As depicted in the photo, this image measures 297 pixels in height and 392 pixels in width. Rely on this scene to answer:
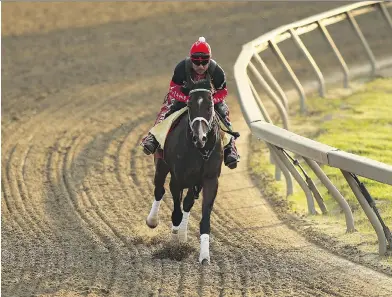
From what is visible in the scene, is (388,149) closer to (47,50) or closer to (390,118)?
(390,118)

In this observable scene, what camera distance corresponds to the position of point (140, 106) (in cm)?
1399

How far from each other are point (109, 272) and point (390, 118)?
17.9ft

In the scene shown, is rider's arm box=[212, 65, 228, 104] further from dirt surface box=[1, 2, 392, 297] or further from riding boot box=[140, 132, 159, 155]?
Result: dirt surface box=[1, 2, 392, 297]

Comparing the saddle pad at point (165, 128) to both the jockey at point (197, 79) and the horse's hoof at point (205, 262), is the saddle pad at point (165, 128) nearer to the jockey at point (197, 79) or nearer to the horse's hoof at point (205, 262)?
the jockey at point (197, 79)

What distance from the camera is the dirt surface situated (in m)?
7.86

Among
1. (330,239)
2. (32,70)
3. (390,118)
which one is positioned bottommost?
(330,239)

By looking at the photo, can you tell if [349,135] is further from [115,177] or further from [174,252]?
[174,252]

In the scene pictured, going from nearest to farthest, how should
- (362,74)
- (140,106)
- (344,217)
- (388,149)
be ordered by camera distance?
(344,217) → (388,149) → (140,106) → (362,74)

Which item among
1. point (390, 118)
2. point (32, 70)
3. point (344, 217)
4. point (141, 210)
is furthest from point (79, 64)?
point (344, 217)

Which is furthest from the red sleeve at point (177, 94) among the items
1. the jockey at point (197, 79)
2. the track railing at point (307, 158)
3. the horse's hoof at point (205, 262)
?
the horse's hoof at point (205, 262)

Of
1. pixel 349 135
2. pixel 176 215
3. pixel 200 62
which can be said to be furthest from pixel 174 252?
pixel 349 135

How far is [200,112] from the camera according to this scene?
789 cm

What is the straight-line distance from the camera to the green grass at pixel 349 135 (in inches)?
380

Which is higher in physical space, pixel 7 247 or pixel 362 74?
pixel 362 74
